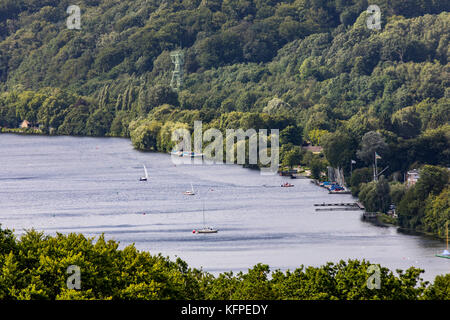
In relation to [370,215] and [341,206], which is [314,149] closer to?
[341,206]

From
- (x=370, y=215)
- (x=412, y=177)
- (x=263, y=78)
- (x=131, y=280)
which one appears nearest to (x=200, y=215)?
(x=370, y=215)

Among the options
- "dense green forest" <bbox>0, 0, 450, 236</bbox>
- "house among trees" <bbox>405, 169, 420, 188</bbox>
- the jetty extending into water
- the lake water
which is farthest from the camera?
"dense green forest" <bbox>0, 0, 450, 236</bbox>

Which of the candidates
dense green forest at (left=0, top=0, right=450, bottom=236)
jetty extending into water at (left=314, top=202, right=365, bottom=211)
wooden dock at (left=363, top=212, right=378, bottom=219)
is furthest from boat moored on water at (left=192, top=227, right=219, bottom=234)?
dense green forest at (left=0, top=0, right=450, bottom=236)

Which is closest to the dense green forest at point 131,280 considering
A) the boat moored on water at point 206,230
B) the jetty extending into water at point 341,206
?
the boat moored on water at point 206,230

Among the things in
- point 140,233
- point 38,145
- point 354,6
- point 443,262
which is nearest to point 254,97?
point 38,145

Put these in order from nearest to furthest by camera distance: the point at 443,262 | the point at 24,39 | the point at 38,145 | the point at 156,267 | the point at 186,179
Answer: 1. the point at 156,267
2. the point at 443,262
3. the point at 186,179
4. the point at 38,145
5. the point at 24,39

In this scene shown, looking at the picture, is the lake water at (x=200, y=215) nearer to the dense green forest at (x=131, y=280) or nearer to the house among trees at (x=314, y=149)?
the house among trees at (x=314, y=149)

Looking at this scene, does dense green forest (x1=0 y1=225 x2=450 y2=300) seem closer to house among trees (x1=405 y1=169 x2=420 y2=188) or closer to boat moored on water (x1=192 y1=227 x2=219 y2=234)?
boat moored on water (x1=192 y1=227 x2=219 y2=234)
